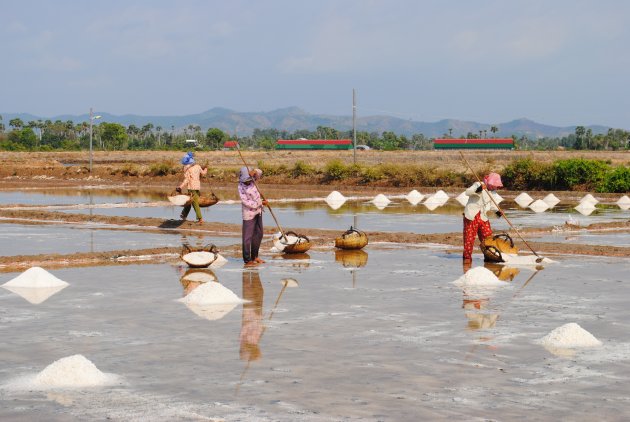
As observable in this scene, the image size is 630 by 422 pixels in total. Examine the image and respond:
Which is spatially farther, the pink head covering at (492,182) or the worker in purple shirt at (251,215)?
the pink head covering at (492,182)

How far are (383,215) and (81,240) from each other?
9872 mm

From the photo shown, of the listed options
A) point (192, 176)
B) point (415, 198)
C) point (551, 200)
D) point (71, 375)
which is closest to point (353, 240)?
point (192, 176)

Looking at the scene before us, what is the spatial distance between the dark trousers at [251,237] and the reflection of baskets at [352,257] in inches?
56.2

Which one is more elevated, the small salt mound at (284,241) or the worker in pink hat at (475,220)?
the worker in pink hat at (475,220)

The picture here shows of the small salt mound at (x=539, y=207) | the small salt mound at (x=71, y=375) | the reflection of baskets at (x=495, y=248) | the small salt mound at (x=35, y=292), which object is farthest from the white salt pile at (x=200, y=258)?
the small salt mound at (x=539, y=207)

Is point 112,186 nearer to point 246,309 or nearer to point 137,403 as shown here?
point 246,309

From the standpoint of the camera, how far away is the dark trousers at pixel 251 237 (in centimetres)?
1519

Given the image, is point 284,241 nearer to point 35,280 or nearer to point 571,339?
point 35,280

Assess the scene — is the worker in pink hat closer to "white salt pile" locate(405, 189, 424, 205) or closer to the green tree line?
"white salt pile" locate(405, 189, 424, 205)

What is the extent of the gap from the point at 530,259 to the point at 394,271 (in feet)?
7.85

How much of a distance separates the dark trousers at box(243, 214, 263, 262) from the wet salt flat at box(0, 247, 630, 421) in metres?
0.98

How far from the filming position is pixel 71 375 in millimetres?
7625

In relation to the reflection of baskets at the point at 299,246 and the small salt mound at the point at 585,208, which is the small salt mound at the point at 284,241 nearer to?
the reflection of baskets at the point at 299,246

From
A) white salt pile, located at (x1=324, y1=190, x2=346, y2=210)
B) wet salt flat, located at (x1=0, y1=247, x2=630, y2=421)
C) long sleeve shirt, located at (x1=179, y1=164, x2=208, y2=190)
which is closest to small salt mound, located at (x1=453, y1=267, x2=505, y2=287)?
wet salt flat, located at (x1=0, y1=247, x2=630, y2=421)
